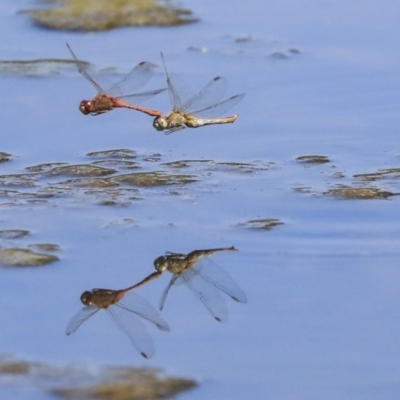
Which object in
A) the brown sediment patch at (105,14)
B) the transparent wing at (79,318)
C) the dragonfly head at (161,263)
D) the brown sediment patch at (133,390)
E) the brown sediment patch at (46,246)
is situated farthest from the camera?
the brown sediment patch at (105,14)

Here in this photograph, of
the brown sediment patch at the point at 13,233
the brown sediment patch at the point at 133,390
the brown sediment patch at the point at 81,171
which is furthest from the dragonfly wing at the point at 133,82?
the brown sediment patch at the point at 133,390

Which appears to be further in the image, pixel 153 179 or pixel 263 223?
pixel 153 179

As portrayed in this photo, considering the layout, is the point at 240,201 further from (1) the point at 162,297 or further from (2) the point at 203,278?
(1) the point at 162,297

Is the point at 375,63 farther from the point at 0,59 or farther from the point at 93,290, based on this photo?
the point at 93,290

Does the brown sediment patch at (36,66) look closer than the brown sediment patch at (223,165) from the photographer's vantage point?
No

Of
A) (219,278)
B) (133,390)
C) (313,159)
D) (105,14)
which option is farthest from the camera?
(105,14)

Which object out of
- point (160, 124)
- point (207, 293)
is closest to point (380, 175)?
point (160, 124)

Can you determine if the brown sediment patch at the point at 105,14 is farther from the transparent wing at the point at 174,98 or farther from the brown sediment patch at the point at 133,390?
the brown sediment patch at the point at 133,390
